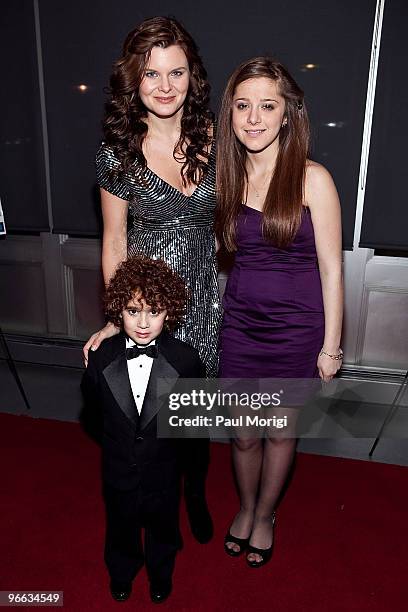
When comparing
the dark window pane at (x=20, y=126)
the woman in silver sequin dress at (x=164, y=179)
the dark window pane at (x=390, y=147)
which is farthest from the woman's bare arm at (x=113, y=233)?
the dark window pane at (x=20, y=126)

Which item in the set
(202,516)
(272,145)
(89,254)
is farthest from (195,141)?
(89,254)

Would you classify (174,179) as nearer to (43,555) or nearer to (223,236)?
(223,236)

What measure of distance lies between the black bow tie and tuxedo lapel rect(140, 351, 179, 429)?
2.5 inches

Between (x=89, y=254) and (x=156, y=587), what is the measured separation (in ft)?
8.55

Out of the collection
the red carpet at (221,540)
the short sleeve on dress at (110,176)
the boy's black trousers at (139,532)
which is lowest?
the red carpet at (221,540)

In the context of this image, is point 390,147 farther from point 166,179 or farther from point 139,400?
point 139,400

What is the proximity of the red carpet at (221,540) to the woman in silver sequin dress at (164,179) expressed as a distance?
3.17ft

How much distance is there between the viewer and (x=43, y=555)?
7.23 ft

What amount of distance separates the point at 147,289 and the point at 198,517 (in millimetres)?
1190

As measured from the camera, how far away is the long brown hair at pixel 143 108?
1.69 meters

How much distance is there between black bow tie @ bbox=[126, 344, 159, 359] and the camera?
1.72 m

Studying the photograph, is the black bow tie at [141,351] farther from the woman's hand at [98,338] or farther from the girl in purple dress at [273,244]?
the girl in purple dress at [273,244]

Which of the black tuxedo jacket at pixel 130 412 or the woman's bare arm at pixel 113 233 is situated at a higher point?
the woman's bare arm at pixel 113 233

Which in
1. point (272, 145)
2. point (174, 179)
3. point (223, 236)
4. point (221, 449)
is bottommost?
point (221, 449)
